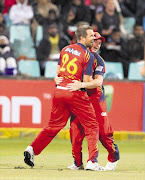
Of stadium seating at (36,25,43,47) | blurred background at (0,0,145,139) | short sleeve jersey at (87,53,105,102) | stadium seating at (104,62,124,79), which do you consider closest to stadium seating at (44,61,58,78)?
blurred background at (0,0,145,139)

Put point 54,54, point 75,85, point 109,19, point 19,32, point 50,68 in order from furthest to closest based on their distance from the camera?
point 109,19 → point 19,32 → point 54,54 → point 50,68 → point 75,85

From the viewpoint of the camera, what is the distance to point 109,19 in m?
18.2

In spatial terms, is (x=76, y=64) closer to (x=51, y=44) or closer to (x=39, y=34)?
(x=51, y=44)

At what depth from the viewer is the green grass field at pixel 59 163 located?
275 inches

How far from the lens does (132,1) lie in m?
19.4

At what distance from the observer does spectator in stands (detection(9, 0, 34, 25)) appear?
17844 mm

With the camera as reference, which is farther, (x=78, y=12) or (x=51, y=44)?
(x=78, y=12)

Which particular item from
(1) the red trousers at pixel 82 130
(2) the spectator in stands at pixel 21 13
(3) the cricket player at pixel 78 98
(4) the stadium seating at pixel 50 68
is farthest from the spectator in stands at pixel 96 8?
(3) the cricket player at pixel 78 98

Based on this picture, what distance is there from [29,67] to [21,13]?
86.0 inches

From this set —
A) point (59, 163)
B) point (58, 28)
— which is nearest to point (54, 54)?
point (58, 28)

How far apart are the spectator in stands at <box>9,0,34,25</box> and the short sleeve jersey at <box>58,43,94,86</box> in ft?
32.8

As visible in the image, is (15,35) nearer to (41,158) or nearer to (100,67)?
(41,158)

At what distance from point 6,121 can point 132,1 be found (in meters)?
7.19

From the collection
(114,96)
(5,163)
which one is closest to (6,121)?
(114,96)
